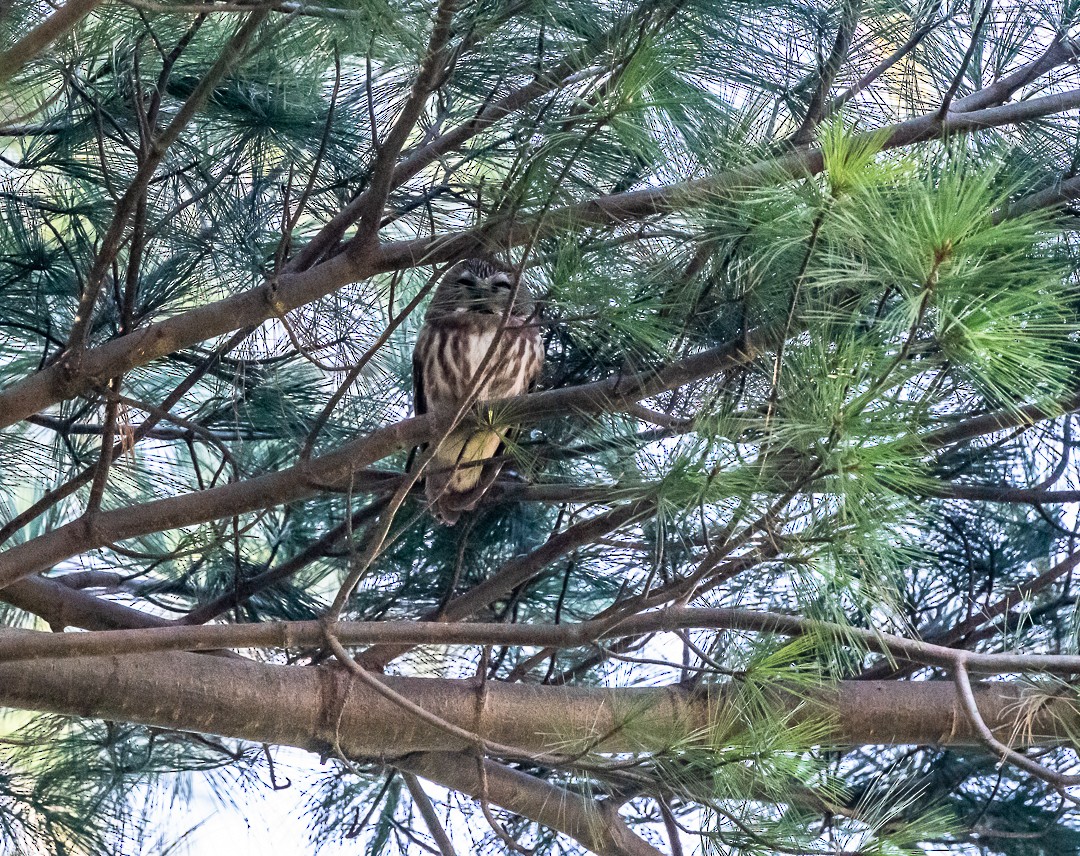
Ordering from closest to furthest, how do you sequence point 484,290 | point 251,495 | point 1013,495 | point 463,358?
point 251,495, point 1013,495, point 484,290, point 463,358

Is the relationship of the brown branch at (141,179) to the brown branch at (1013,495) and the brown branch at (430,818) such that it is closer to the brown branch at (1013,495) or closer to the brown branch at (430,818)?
the brown branch at (430,818)

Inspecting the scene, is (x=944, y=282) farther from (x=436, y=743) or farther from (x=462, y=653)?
(x=462, y=653)

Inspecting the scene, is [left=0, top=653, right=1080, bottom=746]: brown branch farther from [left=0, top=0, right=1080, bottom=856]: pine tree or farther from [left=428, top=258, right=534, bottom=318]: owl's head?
[left=428, top=258, right=534, bottom=318]: owl's head

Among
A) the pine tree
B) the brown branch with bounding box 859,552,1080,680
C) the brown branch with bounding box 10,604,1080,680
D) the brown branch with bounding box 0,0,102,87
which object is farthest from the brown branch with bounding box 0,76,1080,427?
the brown branch with bounding box 859,552,1080,680

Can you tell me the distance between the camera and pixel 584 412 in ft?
5.81

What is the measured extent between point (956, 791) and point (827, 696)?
0.47 metres

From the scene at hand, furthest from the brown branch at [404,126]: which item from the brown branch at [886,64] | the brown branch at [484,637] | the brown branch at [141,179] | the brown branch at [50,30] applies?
the brown branch at [886,64]

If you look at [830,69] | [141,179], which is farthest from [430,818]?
[830,69]

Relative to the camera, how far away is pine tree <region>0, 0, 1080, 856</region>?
1.42 meters

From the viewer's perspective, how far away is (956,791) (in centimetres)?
227

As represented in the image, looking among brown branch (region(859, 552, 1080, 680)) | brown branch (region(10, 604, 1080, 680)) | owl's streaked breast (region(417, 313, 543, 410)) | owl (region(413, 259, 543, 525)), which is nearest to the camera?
brown branch (region(10, 604, 1080, 680))

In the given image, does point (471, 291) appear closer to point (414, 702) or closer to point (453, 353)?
point (453, 353)

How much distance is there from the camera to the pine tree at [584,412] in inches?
56.0

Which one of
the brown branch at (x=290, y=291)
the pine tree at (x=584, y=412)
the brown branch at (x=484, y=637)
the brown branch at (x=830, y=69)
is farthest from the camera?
the brown branch at (x=830, y=69)
